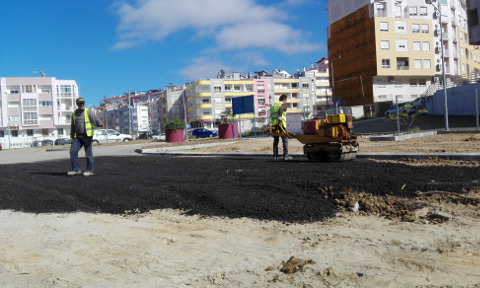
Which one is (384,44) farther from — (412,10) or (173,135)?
(173,135)

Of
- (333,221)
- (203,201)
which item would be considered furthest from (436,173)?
(203,201)

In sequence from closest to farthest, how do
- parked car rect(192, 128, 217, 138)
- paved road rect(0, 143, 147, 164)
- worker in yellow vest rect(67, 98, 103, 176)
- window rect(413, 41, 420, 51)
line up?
worker in yellow vest rect(67, 98, 103, 176), paved road rect(0, 143, 147, 164), parked car rect(192, 128, 217, 138), window rect(413, 41, 420, 51)

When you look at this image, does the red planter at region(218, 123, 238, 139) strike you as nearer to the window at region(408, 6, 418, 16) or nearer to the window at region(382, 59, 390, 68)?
the window at region(382, 59, 390, 68)

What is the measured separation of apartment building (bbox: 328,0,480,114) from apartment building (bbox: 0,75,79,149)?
56937 millimetres

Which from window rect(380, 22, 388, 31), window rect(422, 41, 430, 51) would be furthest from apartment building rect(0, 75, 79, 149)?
window rect(422, 41, 430, 51)

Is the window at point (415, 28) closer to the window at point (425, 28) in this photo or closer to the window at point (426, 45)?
the window at point (425, 28)

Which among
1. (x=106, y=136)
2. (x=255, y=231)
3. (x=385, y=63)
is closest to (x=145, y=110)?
(x=385, y=63)

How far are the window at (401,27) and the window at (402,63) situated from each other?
4.09 m

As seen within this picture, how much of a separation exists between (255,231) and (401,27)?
67018mm

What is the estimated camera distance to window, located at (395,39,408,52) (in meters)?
63.6

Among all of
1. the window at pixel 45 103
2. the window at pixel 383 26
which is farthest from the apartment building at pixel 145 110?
the window at pixel 383 26

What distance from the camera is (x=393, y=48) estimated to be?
63219 millimetres

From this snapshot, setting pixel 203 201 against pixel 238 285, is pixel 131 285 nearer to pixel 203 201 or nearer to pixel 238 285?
pixel 238 285

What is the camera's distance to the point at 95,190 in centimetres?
716
